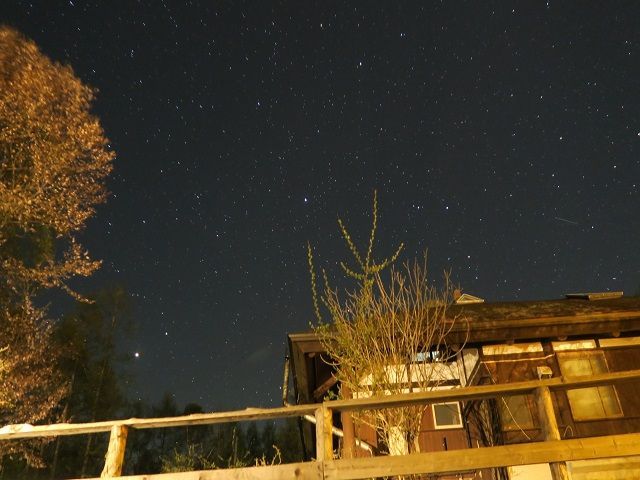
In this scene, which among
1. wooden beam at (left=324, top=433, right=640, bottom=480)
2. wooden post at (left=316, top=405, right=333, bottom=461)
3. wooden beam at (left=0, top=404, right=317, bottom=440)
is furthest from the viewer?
wooden beam at (left=0, top=404, right=317, bottom=440)

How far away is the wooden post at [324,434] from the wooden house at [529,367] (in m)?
7.40

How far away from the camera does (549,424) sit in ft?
13.0

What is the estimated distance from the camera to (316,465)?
392 cm

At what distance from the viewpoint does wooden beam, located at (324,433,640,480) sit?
12.5ft

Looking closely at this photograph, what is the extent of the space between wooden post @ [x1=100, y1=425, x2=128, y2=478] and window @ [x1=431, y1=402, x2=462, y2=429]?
9372 mm

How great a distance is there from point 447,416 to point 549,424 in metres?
8.87

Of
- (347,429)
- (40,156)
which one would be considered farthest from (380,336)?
(40,156)

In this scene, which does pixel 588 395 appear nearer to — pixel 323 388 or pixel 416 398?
pixel 323 388

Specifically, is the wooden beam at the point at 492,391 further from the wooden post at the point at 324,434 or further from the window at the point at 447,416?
the window at the point at 447,416

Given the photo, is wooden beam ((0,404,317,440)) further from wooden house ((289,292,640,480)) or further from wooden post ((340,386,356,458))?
wooden house ((289,292,640,480))

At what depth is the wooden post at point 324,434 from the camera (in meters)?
3.99

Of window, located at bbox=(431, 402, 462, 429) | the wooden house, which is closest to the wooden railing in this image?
the wooden house

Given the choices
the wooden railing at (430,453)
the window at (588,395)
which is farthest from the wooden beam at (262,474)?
the window at (588,395)

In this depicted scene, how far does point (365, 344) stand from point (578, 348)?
6580 mm
